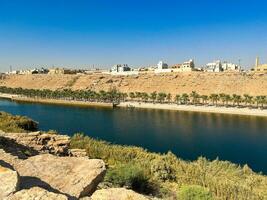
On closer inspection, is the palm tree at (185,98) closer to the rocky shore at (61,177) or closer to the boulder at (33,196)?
the rocky shore at (61,177)

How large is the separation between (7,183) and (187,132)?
178ft

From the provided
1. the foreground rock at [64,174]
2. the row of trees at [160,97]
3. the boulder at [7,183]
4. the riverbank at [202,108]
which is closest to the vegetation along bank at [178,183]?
the foreground rock at [64,174]

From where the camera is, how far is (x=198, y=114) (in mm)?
83000

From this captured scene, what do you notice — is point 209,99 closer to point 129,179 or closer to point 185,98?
point 185,98

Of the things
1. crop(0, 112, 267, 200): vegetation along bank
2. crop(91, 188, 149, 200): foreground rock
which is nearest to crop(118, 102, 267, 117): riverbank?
crop(0, 112, 267, 200): vegetation along bank

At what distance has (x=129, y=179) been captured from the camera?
42.9 ft

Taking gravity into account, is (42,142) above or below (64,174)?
below

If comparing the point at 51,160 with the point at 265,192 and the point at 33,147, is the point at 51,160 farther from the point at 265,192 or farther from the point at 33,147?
the point at 265,192

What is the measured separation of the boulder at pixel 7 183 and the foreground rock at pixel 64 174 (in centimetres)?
162

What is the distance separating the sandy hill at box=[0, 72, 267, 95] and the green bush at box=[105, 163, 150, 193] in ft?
315

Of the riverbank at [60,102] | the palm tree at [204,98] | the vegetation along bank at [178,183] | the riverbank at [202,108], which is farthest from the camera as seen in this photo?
the riverbank at [60,102]

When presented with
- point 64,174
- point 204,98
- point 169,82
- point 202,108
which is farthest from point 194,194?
point 169,82

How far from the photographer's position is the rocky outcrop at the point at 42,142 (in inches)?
601

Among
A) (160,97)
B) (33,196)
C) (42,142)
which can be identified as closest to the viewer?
(33,196)
